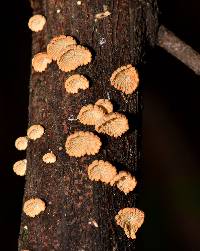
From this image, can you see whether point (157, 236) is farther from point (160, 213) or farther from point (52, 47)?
point (52, 47)

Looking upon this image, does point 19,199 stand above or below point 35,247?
above

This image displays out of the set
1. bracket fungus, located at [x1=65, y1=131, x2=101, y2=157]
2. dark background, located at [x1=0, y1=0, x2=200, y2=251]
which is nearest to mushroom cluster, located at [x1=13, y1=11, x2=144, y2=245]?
bracket fungus, located at [x1=65, y1=131, x2=101, y2=157]

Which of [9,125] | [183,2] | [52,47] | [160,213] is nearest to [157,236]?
[160,213]

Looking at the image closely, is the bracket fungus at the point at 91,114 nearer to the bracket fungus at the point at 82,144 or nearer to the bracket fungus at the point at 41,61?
the bracket fungus at the point at 82,144

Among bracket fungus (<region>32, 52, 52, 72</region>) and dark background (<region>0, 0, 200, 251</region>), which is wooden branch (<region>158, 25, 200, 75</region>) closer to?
bracket fungus (<region>32, 52, 52, 72</region>)

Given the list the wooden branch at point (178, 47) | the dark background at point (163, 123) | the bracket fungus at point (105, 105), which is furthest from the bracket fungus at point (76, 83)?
the dark background at point (163, 123)

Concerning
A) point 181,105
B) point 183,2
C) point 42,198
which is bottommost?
point 42,198
